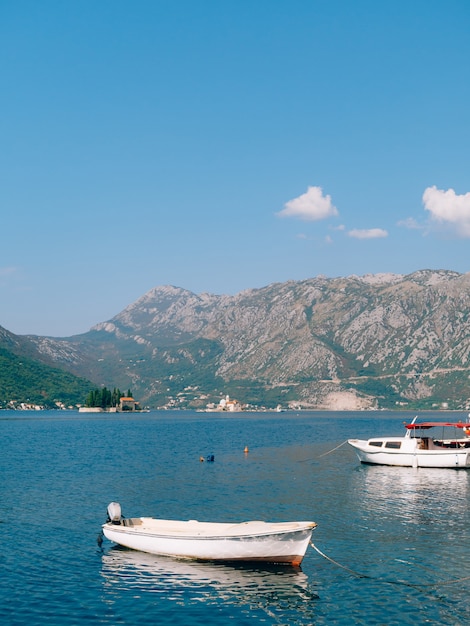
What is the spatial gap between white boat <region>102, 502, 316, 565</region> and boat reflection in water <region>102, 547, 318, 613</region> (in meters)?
0.66

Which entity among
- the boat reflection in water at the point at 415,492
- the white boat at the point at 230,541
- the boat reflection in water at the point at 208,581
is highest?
the white boat at the point at 230,541

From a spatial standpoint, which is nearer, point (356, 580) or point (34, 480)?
point (356, 580)

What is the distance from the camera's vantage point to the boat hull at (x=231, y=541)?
142ft

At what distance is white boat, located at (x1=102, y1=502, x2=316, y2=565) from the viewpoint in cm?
4341

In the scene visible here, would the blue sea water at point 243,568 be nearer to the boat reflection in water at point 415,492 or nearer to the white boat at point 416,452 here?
the boat reflection in water at point 415,492

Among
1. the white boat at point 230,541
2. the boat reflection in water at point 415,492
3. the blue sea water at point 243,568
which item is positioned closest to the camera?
the blue sea water at point 243,568

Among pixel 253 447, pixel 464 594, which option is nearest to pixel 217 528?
pixel 464 594

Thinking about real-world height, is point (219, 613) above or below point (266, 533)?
below

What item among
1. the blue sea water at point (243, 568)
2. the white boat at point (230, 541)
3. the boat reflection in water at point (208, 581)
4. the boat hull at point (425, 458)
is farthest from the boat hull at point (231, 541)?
the boat hull at point (425, 458)

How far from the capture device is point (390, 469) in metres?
108

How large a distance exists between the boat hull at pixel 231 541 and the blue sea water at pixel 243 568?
83 centimetres

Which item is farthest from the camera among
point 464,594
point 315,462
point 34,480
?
point 315,462

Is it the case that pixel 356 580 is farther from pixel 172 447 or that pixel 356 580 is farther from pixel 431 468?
pixel 172 447

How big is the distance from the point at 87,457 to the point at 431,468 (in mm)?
70195
